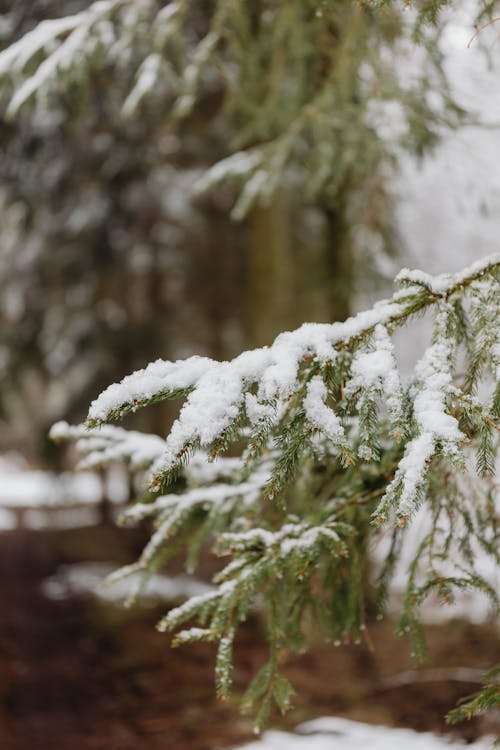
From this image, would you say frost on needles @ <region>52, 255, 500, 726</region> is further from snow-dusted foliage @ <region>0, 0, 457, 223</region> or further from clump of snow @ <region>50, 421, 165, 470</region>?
snow-dusted foliage @ <region>0, 0, 457, 223</region>

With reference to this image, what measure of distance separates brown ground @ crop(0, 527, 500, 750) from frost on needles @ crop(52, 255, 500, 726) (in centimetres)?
189

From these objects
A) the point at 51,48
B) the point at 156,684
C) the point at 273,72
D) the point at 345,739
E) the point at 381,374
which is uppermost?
the point at 273,72

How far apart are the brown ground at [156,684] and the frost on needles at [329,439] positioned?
1.89 m

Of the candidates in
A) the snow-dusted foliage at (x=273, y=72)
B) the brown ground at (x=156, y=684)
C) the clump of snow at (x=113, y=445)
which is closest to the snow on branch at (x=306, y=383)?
the clump of snow at (x=113, y=445)

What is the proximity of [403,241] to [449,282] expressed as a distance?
13.8ft

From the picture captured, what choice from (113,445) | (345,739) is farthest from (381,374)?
(345,739)

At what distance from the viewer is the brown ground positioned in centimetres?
411

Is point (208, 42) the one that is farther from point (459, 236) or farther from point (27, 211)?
point (27, 211)

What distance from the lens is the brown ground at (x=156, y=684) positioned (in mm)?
4113

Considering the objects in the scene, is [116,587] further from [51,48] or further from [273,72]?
[51,48]

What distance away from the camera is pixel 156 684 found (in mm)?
4969

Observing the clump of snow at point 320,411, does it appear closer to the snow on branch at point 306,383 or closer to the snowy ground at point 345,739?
the snow on branch at point 306,383

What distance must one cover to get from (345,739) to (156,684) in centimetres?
167

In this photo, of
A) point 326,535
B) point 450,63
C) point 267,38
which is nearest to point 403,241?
point 450,63
